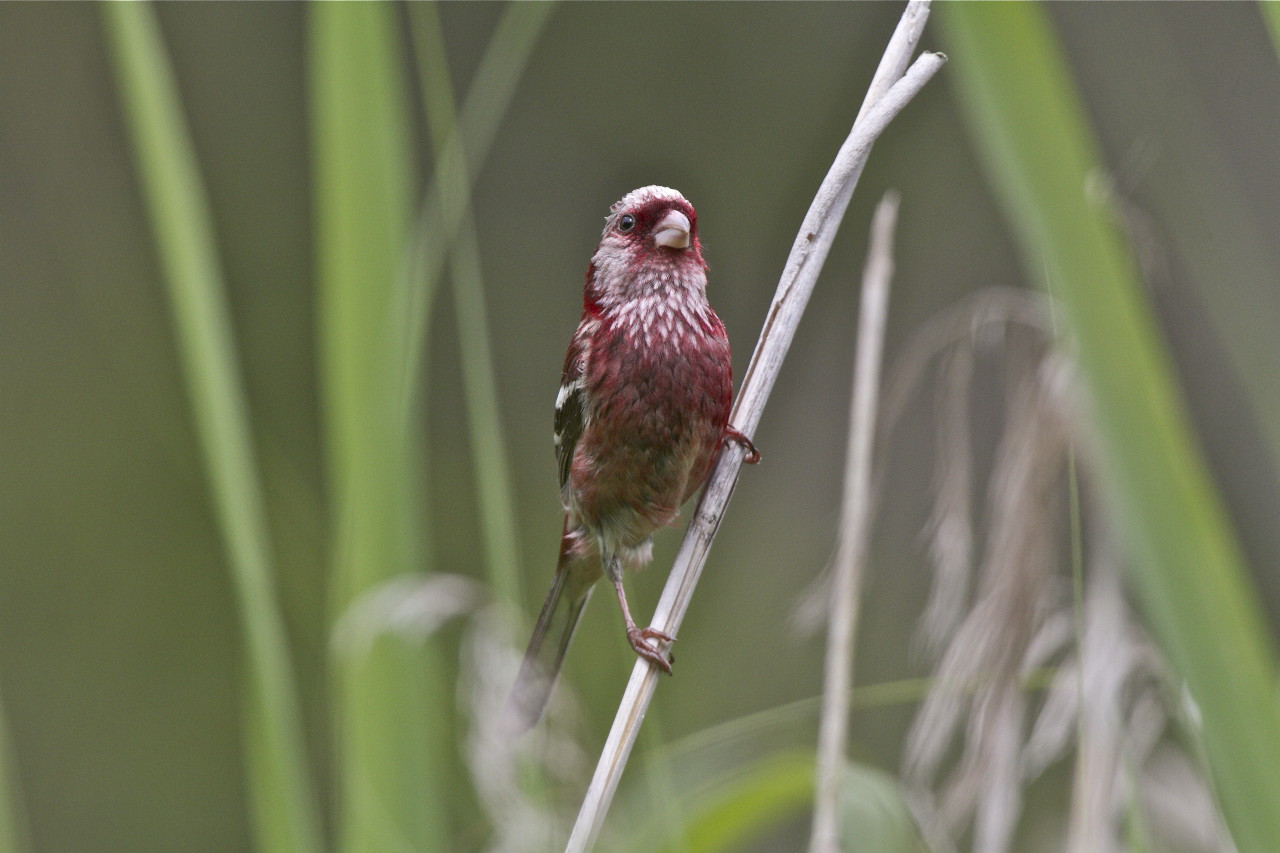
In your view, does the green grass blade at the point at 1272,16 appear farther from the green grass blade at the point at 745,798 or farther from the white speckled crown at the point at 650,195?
the green grass blade at the point at 745,798

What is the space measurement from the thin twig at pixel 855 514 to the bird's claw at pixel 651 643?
25 centimetres

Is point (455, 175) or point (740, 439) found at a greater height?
point (455, 175)

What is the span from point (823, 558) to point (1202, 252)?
5215mm

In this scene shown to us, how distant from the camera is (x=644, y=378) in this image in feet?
7.57

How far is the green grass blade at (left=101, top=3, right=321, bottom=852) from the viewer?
1665mm

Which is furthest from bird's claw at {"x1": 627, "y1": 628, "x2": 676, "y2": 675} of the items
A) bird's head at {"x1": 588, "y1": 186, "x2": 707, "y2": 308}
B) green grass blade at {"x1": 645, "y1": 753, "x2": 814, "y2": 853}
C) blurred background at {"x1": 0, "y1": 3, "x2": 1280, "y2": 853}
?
blurred background at {"x1": 0, "y1": 3, "x2": 1280, "y2": 853}

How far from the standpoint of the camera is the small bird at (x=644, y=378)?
88.0 inches

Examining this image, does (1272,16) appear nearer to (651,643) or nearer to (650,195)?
(650,195)

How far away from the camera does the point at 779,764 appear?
1887 mm

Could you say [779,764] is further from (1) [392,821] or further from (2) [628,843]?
(1) [392,821]

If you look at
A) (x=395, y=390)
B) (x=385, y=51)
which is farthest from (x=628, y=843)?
(x=385, y=51)

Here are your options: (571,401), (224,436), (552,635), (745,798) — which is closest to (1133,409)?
(745,798)

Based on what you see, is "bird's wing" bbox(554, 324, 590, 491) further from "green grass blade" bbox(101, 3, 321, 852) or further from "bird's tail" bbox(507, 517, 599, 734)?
"green grass blade" bbox(101, 3, 321, 852)

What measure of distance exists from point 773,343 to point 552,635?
96 centimetres
